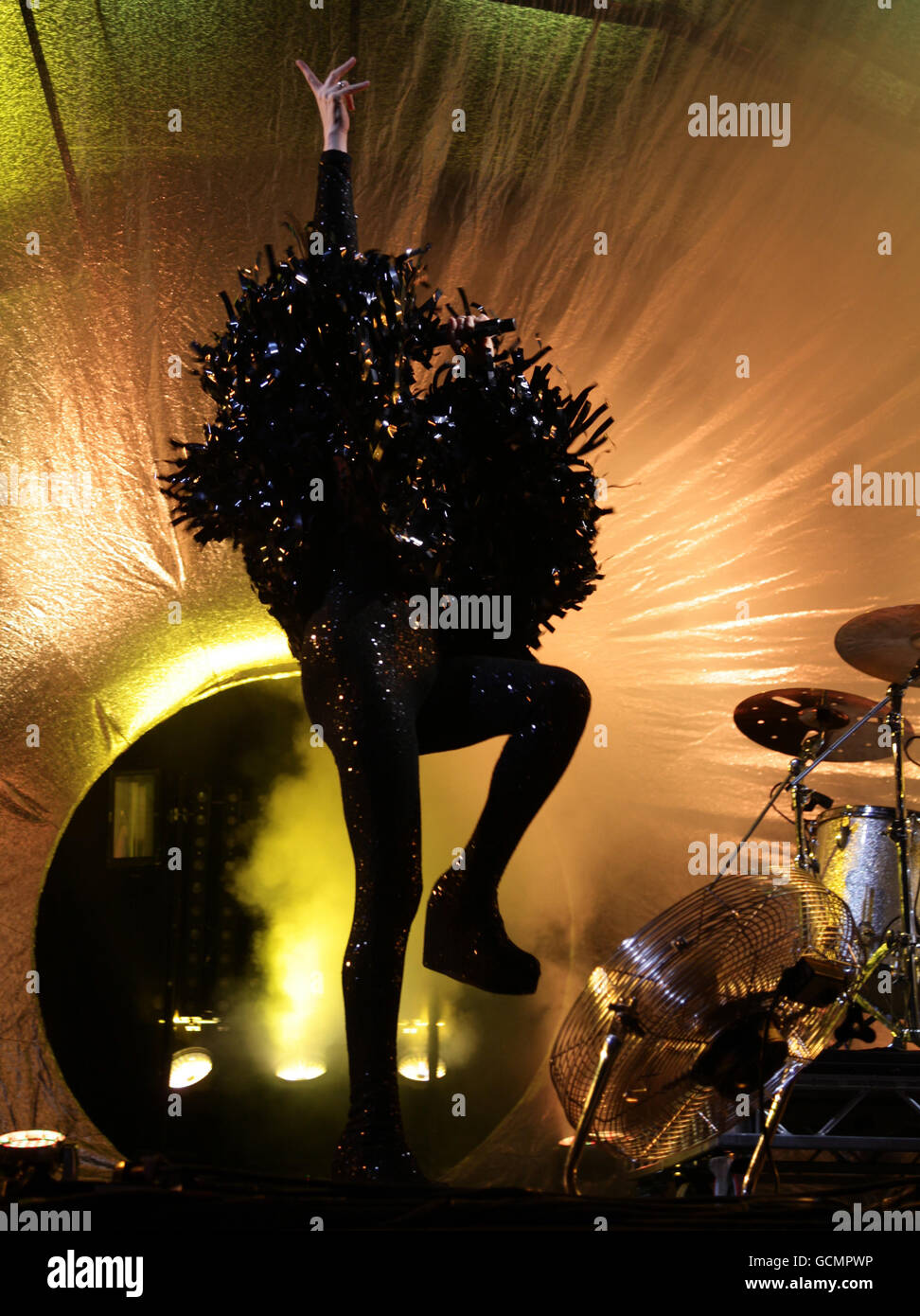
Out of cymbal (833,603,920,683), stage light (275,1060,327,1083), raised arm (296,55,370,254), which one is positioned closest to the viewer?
raised arm (296,55,370,254)

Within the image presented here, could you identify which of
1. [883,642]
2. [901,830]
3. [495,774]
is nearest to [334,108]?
[495,774]

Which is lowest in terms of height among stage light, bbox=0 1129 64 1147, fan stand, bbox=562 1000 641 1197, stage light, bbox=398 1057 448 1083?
stage light, bbox=398 1057 448 1083

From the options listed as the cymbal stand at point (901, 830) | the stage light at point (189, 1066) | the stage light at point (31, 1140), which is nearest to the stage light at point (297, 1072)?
the stage light at point (189, 1066)

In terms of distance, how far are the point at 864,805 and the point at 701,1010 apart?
2.65 metres

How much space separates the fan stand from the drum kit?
2094mm

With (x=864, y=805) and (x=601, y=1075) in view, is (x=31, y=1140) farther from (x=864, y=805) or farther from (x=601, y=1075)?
(x=864, y=805)

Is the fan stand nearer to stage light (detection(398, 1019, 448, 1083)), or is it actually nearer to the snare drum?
stage light (detection(398, 1019, 448, 1083))

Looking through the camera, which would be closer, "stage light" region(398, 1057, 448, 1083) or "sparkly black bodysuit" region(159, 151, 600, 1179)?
"sparkly black bodysuit" region(159, 151, 600, 1179)

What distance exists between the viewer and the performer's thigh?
76.0 inches

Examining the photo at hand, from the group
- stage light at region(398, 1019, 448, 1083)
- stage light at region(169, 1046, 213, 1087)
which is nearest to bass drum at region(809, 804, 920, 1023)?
stage light at region(398, 1019, 448, 1083)

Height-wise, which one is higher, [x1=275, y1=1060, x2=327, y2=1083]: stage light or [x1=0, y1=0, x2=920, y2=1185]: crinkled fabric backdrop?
[x1=0, y1=0, x2=920, y2=1185]: crinkled fabric backdrop

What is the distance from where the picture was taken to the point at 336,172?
216cm

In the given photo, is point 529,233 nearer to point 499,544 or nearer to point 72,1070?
point 499,544

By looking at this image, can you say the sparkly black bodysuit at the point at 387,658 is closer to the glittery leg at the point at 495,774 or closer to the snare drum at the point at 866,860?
the glittery leg at the point at 495,774
